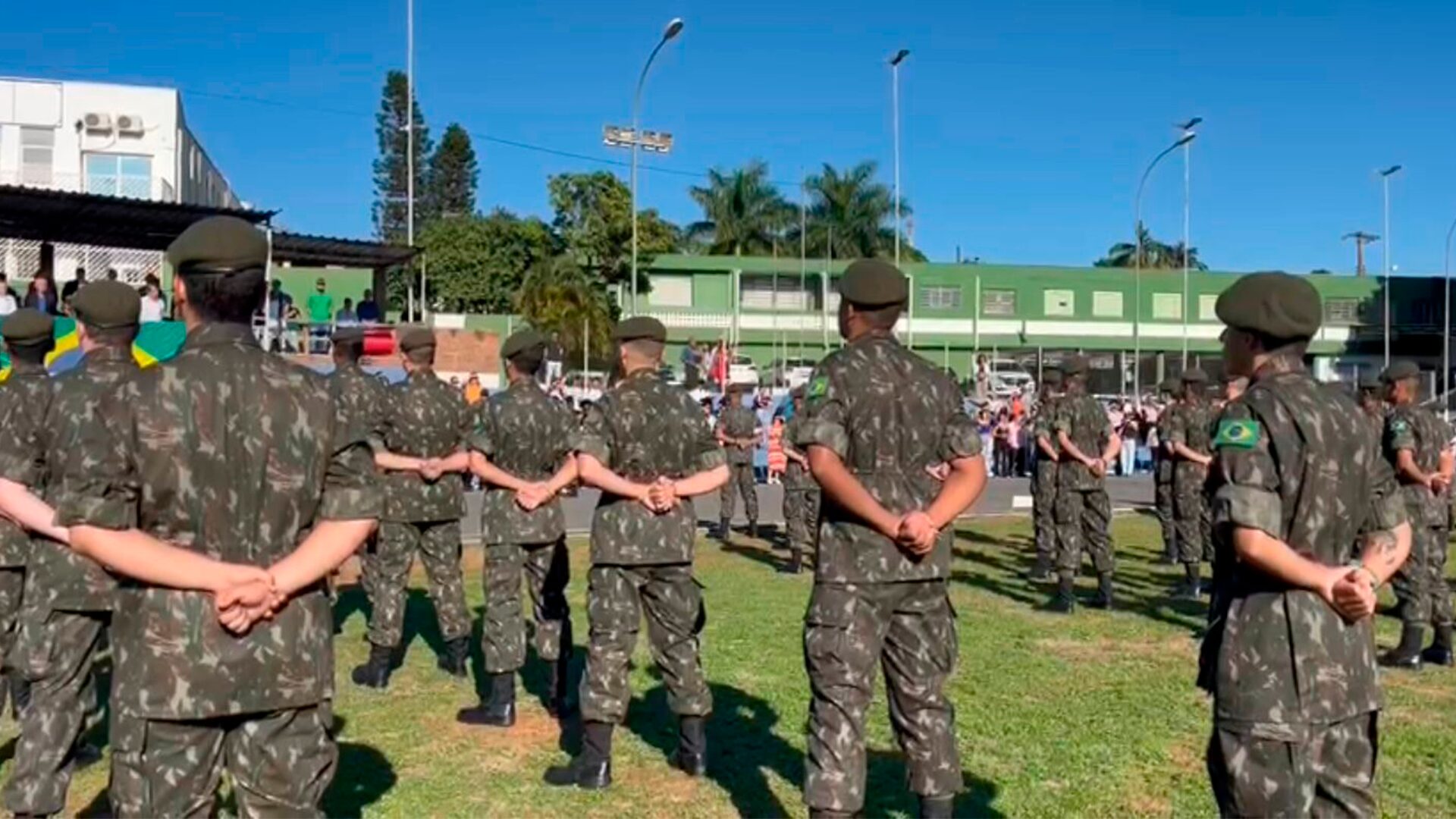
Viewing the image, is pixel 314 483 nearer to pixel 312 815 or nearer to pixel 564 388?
pixel 312 815

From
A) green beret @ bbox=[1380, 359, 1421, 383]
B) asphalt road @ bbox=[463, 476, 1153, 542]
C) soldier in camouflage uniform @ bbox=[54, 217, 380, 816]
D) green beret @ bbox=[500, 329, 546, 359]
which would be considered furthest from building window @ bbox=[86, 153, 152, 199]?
soldier in camouflage uniform @ bbox=[54, 217, 380, 816]

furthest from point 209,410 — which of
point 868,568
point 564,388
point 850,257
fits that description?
point 850,257

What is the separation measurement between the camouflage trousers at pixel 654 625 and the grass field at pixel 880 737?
1.47 feet

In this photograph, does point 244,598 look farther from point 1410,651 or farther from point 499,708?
point 1410,651

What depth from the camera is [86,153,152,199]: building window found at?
3953cm

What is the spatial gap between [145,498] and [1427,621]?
28.4ft

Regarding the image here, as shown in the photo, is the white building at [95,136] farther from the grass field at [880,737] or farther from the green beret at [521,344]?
the green beret at [521,344]

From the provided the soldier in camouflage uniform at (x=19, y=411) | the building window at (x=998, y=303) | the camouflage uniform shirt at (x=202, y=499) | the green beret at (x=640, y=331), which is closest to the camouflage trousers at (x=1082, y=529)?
the green beret at (x=640, y=331)

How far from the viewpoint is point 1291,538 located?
377cm

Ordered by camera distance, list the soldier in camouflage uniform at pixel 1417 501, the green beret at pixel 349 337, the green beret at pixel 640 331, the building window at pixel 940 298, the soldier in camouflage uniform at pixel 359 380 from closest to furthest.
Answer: the green beret at pixel 640 331 < the soldier in camouflage uniform at pixel 359 380 < the green beret at pixel 349 337 < the soldier in camouflage uniform at pixel 1417 501 < the building window at pixel 940 298

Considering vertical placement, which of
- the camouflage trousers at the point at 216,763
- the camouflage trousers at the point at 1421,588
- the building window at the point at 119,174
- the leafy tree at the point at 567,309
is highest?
the building window at the point at 119,174

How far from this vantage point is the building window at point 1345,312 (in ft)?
192

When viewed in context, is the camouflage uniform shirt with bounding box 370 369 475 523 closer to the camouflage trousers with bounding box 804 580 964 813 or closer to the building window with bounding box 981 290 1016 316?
the camouflage trousers with bounding box 804 580 964 813

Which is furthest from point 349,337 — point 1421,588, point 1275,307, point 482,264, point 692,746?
point 482,264
